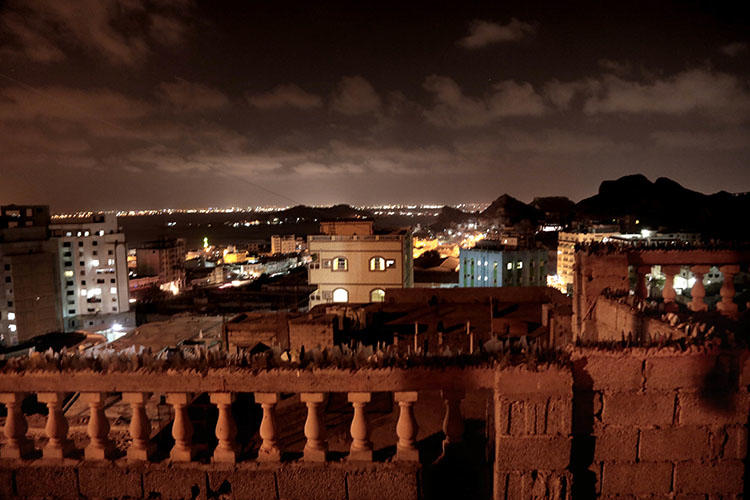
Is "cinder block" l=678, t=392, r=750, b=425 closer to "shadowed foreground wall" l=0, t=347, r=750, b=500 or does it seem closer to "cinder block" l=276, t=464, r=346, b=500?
"shadowed foreground wall" l=0, t=347, r=750, b=500

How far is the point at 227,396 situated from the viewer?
4.02 m

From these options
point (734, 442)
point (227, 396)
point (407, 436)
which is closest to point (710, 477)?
point (734, 442)

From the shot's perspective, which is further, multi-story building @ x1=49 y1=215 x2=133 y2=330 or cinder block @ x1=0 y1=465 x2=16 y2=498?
multi-story building @ x1=49 y1=215 x2=133 y2=330

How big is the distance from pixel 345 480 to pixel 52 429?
2.80 meters

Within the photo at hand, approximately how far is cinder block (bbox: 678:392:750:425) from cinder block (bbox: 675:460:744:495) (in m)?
0.45

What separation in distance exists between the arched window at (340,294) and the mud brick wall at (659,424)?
119 feet

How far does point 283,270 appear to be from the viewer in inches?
4409

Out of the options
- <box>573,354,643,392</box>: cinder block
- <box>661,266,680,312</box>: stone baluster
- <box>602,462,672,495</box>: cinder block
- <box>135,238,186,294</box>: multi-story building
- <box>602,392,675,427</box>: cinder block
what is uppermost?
<box>661,266,680,312</box>: stone baluster

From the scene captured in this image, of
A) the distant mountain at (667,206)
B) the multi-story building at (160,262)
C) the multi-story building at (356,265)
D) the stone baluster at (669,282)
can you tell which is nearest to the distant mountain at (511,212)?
the distant mountain at (667,206)

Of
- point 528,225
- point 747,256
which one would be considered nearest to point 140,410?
point 747,256

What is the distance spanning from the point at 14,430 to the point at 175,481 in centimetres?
162

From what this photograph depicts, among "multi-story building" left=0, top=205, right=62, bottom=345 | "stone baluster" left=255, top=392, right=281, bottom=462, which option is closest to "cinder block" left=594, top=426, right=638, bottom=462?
"stone baluster" left=255, top=392, right=281, bottom=462

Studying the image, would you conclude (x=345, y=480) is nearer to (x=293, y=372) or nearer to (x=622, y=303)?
(x=293, y=372)

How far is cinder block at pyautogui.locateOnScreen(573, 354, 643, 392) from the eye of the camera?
13.1ft
